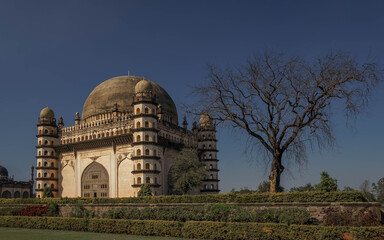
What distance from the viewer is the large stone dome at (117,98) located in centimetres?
5224

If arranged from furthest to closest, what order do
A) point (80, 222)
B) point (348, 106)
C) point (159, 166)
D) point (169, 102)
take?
point (169, 102), point (159, 166), point (80, 222), point (348, 106)

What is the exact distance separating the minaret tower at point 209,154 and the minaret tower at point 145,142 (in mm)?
10757

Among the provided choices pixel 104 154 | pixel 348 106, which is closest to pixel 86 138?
pixel 104 154

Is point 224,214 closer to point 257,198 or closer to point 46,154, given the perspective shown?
point 257,198

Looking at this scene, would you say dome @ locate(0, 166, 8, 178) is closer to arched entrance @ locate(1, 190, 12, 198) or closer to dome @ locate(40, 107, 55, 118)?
arched entrance @ locate(1, 190, 12, 198)

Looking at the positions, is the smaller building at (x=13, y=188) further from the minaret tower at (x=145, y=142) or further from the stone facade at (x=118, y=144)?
the minaret tower at (x=145, y=142)

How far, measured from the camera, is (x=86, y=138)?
50.9 metres

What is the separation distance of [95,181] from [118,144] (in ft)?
20.0

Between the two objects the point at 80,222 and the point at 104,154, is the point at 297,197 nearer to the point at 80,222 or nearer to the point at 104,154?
the point at 80,222

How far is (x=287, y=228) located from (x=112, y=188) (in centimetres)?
3164

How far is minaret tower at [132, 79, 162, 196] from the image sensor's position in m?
43.3

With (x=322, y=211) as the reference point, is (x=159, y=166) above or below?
above

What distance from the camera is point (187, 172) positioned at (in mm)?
46188

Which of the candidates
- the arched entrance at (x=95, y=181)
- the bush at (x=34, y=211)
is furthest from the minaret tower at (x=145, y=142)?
the bush at (x=34, y=211)
